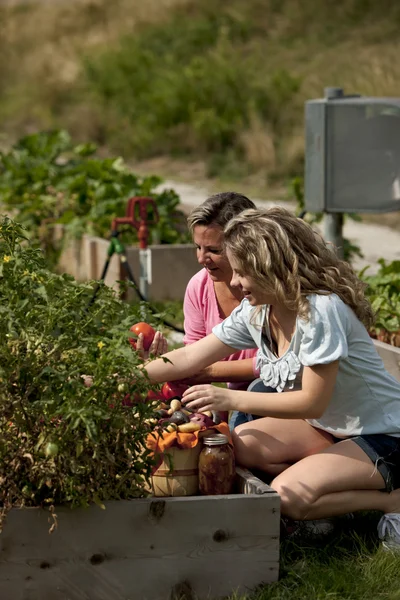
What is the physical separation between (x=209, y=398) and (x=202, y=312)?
38.8 inches

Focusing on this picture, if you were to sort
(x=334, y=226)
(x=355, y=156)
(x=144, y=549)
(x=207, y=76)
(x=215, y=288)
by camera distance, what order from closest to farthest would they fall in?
(x=144, y=549) → (x=215, y=288) → (x=355, y=156) → (x=334, y=226) → (x=207, y=76)

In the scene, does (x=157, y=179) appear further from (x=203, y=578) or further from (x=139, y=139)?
(x=139, y=139)

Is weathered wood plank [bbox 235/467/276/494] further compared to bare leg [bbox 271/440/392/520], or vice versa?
bare leg [bbox 271/440/392/520]

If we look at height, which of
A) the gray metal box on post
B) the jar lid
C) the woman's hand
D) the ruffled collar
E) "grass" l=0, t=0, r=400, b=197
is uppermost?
"grass" l=0, t=0, r=400, b=197

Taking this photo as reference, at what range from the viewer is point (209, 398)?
12.1ft

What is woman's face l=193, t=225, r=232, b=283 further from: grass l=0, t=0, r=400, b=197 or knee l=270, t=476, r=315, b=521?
grass l=0, t=0, r=400, b=197

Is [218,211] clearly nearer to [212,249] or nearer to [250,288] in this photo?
[212,249]

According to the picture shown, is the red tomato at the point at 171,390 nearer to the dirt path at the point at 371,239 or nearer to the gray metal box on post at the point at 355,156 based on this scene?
the gray metal box on post at the point at 355,156

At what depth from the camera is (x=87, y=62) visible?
21000mm

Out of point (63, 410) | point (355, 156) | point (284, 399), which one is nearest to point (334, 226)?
point (355, 156)

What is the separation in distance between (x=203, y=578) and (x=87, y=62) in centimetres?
1855

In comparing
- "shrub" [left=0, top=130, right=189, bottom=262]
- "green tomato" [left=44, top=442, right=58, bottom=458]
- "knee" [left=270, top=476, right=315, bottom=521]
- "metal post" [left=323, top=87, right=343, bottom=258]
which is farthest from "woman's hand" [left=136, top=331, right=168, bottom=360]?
"shrub" [left=0, top=130, right=189, bottom=262]

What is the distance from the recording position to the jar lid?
359cm

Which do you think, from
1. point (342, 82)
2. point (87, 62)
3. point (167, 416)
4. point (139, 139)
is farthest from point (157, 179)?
point (87, 62)
